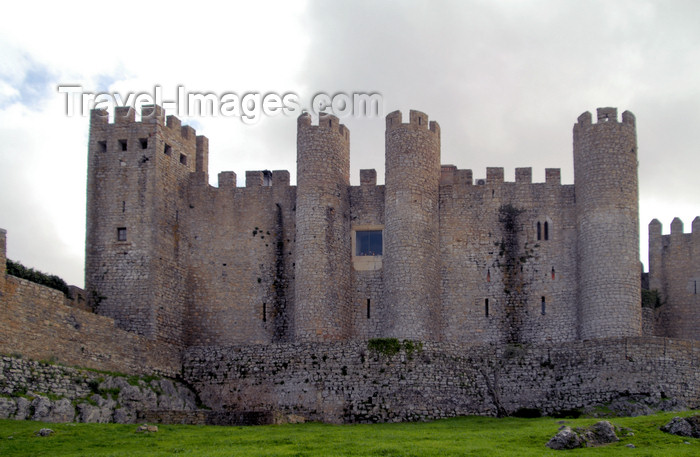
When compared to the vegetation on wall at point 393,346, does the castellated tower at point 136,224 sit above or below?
above

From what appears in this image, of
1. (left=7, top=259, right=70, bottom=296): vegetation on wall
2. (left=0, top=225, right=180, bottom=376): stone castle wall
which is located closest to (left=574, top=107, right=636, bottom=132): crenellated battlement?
(left=0, top=225, right=180, bottom=376): stone castle wall

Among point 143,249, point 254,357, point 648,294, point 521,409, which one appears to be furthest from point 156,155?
point 648,294

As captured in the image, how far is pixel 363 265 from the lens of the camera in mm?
45906

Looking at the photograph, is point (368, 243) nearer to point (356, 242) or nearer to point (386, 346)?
point (356, 242)

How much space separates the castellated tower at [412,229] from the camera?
43.9 metres

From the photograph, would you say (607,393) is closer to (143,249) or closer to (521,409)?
(521,409)

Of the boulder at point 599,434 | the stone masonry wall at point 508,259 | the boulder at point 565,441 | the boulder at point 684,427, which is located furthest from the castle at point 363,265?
the boulder at point 565,441

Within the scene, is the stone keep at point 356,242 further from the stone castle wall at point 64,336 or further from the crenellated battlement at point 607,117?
the stone castle wall at point 64,336

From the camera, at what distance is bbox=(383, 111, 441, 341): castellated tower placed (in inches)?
1729

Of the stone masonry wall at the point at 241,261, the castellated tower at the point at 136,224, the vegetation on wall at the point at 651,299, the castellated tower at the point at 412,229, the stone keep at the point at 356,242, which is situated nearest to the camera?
the castellated tower at the point at 136,224

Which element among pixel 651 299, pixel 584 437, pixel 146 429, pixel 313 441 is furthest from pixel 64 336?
pixel 651 299

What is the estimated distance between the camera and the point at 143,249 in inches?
1722

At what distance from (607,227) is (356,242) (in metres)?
9.91

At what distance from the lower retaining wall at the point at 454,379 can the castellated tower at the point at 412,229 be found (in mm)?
4132
